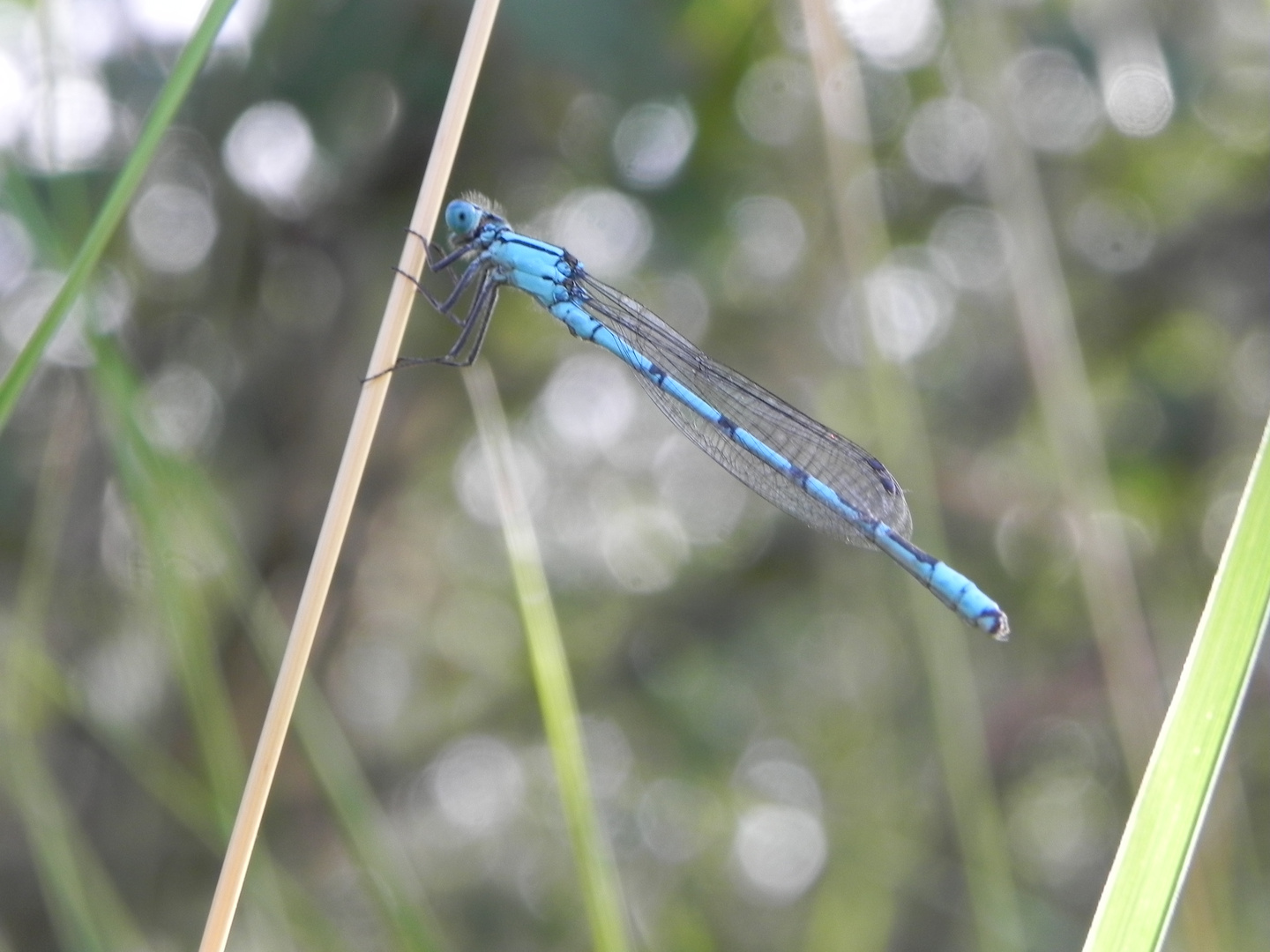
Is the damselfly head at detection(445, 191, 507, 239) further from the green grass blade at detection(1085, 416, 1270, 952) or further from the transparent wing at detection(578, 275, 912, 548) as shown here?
the green grass blade at detection(1085, 416, 1270, 952)

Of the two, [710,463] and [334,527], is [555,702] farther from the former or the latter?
[710,463]

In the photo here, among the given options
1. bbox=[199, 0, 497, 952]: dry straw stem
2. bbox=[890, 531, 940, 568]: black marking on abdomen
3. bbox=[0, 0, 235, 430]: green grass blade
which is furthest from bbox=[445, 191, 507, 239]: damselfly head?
bbox=[0, 0, 235, 430]: green grass blade

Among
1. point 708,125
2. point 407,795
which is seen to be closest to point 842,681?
point 407,795

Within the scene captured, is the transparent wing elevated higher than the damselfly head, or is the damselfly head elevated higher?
the damselfly head

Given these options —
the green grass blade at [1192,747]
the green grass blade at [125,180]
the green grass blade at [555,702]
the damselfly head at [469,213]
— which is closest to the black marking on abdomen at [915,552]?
the green grass blade at [555,702]

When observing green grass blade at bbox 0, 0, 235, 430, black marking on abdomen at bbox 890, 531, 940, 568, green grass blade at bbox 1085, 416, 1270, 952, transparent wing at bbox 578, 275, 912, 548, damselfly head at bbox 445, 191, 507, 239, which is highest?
damselfly head at bbox 445, 191, 507, 239

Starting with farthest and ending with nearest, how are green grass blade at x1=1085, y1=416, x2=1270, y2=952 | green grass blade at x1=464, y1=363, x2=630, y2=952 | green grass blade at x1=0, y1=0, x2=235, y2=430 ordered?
green grass blade at x1=464, y1=363, x2=630, y2=952
green grass blade at x1=0, y1=0, x2=235, y2=430
green grass blade at x1=1085, y1=416, x2=1270, y2=952

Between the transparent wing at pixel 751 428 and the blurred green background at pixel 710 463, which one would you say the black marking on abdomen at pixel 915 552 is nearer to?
the transparent wing at pixel 751 428

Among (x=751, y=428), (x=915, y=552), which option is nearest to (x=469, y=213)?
(x=751, y=428)
